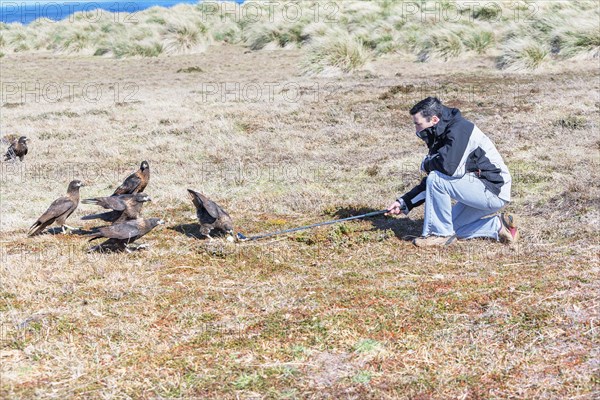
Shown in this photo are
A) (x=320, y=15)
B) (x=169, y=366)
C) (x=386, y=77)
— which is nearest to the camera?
(x=169, y=366)

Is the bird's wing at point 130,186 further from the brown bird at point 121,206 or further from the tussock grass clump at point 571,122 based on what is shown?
the tussock grass clump at point 571,122

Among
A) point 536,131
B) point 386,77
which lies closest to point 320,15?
point 386,77

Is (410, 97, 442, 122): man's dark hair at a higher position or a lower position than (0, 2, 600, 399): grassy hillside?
higher

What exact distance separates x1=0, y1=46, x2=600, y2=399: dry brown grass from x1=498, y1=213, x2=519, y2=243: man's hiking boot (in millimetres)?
136

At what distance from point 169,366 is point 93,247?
9.36ft

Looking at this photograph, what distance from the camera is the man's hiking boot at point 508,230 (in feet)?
22.2

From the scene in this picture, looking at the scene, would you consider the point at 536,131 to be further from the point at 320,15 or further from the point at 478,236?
the point at 320,15

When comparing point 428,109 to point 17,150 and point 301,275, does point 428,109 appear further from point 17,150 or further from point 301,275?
point 17,150

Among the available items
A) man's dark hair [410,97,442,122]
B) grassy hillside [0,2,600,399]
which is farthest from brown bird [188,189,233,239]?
man's dark hair [410,97,442,122]

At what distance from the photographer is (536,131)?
38.6 ft

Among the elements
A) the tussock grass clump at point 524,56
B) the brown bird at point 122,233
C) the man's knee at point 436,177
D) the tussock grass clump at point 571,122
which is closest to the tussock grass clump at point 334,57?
the tussock grass clump at point 524,56

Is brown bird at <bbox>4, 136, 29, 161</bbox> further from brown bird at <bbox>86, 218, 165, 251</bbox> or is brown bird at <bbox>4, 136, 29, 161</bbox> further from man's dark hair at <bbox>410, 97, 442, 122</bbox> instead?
man's dark hair at <bbox>410, 97, 442, 122</bbox>

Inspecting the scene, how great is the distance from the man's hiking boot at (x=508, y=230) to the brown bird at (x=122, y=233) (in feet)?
10.9

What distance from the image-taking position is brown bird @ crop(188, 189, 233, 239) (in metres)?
7.06
